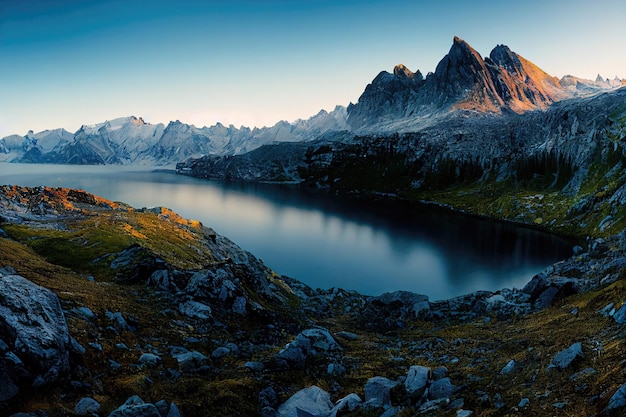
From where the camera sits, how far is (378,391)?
866 inches

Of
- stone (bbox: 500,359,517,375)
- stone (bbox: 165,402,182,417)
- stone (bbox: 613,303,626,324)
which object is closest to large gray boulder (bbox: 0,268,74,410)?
stone (bbox: 165,402,182,417)

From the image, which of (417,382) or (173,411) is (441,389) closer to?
(417,382)

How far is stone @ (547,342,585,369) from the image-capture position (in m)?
18.1

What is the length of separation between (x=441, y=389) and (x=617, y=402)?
886cm

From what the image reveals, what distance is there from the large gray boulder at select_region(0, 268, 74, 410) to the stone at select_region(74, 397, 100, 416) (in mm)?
1812

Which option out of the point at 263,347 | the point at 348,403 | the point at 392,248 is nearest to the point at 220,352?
the point at 263,347

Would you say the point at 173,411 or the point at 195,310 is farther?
the point at 195,310

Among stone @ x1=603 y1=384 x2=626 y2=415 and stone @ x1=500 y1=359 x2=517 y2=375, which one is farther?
stone @ x1=500 y1=359 x2=517 y2=375

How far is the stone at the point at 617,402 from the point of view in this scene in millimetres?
13117

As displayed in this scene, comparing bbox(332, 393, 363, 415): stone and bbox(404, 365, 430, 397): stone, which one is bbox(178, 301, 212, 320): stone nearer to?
bbox(332, 393, 363, 415): stone

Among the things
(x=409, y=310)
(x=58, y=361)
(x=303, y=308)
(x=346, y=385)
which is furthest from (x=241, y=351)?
(x=409, y=310)

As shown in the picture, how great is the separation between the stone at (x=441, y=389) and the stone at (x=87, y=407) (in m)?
16.6

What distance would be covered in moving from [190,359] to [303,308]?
32.0m

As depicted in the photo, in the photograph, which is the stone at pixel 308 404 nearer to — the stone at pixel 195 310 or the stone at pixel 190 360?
the stone at pixel 190 360
